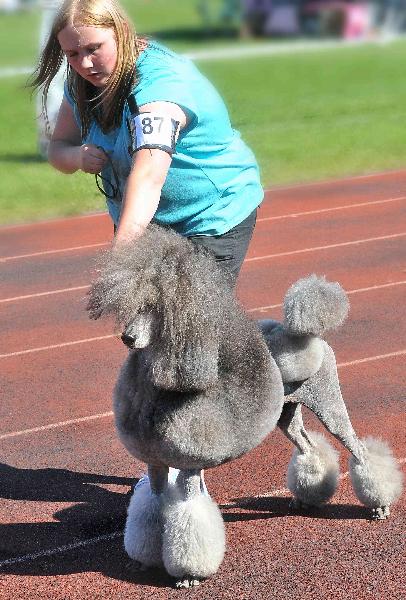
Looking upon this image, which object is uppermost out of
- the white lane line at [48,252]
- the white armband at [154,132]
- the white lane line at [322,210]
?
the white armband at [154,132]

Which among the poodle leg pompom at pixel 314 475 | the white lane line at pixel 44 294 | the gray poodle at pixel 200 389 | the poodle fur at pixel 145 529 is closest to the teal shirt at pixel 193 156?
the gray poodle at pixel 200 389

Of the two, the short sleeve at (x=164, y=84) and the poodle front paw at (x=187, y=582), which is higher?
the short sleeve at (x=164, y=84)

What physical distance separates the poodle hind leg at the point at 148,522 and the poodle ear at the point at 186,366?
0.58 meters

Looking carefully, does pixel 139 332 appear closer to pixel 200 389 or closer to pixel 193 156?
pixel 200 389

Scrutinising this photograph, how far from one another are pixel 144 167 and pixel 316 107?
1578 centimetres

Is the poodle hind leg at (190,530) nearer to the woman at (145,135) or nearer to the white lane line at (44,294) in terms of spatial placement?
the woman at (145,135)

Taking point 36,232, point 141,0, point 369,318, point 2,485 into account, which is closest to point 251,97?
point 36,232

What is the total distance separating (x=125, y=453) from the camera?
5.16 metres

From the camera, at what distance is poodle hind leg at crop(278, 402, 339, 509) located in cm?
430

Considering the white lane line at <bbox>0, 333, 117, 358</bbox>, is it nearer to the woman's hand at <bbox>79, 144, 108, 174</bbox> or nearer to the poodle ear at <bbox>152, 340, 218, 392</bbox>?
the woman's hand at <bbox>79, 144, 108, 174</bbox>

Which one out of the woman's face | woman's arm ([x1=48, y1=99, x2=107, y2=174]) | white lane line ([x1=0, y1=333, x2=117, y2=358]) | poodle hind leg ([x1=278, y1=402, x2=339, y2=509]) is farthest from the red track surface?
the woman's face

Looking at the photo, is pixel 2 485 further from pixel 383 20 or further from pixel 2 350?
pixel 383 20

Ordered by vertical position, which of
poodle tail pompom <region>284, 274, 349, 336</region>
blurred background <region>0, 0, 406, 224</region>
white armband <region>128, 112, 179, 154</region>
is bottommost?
blurred background <region>0, 0, 406, 224</region>

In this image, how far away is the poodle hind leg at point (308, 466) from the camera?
169 inches
